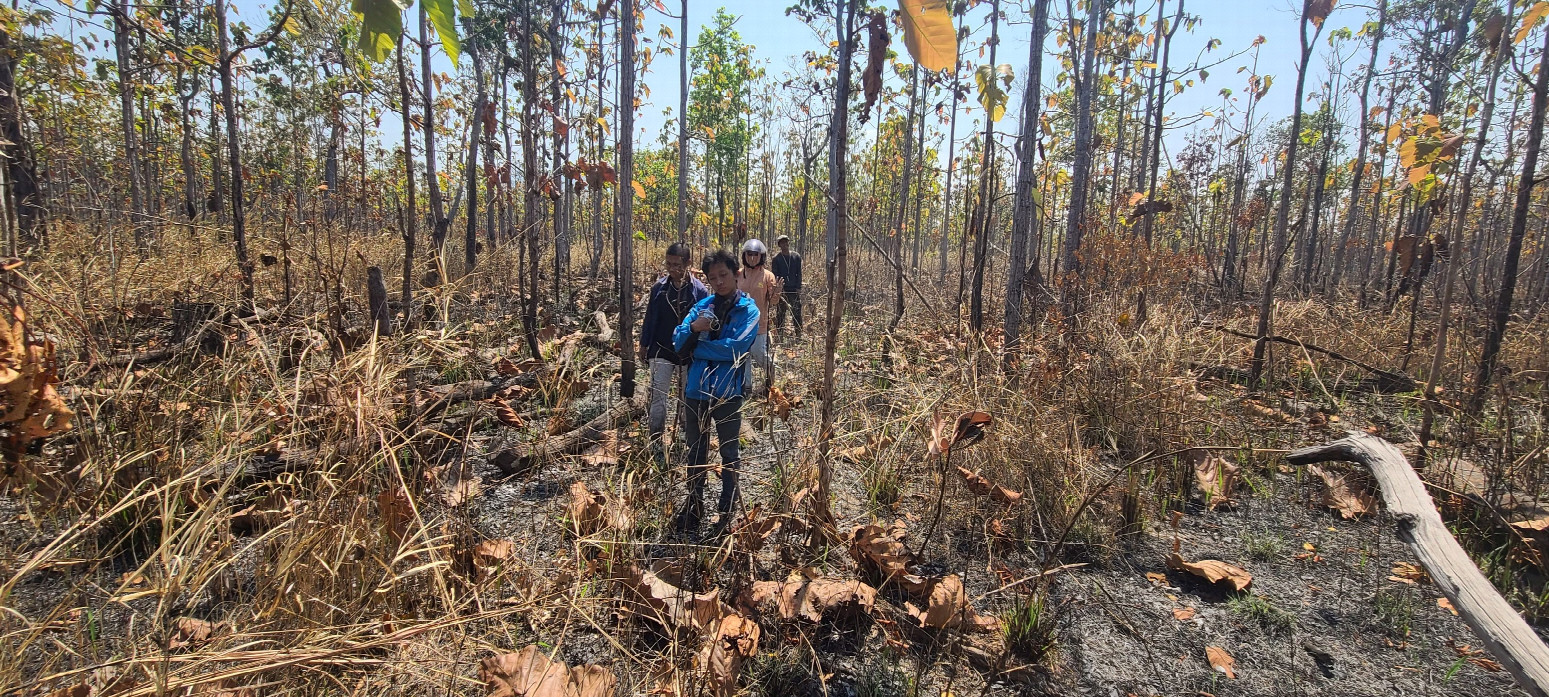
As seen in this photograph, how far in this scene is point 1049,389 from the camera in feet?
13.1

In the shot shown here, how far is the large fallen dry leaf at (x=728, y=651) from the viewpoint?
179 cm

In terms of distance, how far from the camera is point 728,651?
6.19 feet

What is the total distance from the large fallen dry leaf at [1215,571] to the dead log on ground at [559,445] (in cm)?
305

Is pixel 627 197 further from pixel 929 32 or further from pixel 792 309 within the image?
pixel 929 32

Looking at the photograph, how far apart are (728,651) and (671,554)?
33.2 inches

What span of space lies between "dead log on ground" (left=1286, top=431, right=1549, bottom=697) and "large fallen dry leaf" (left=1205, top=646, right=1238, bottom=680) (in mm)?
1258

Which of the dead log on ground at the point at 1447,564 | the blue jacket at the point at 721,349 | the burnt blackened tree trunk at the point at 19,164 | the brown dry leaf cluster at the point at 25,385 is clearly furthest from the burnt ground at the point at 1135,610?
the burnt blackened tree trunk at the point at 19,164

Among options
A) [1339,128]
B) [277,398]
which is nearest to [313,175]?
[277,398]

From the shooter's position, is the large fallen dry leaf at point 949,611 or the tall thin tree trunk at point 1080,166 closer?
the large fallen dry leaf at point 949,611

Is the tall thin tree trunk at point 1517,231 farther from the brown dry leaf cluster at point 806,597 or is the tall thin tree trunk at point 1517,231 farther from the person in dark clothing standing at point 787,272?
the person in dark clothing standing at point 787,272

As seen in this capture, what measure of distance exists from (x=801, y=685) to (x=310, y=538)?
164 centimetres

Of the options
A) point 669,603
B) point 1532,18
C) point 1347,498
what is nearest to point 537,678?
point 669,603

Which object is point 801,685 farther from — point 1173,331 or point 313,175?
point 313,175

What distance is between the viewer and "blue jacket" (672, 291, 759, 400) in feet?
9.78
